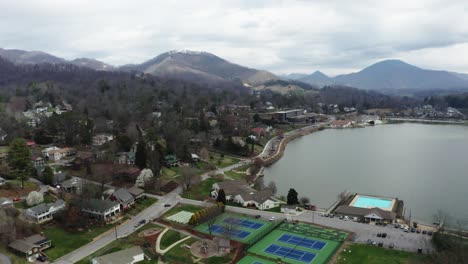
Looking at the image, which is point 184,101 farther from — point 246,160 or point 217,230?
point 217,230

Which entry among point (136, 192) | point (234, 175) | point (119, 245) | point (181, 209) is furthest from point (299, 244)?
point (234, 175)

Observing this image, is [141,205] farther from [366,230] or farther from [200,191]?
[366,230]

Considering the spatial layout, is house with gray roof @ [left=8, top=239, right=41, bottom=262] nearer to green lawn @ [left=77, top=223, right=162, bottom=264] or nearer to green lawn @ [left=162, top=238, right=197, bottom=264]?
green lawn @ [left=77, top=223, right=162, bottom=264]

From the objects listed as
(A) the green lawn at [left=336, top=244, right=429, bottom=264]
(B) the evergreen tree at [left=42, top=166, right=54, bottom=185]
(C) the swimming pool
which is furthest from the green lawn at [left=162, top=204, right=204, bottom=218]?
(C) the swimming pool

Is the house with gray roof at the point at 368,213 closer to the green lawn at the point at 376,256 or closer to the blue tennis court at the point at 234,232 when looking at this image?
the green lawn at the point at 376,256

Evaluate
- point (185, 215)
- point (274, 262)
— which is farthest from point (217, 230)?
point (274, 262)

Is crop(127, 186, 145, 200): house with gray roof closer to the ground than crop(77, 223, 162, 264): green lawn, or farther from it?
farther from it

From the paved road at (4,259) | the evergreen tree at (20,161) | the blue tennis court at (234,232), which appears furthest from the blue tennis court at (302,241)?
the evergreen tree at (20,161)
